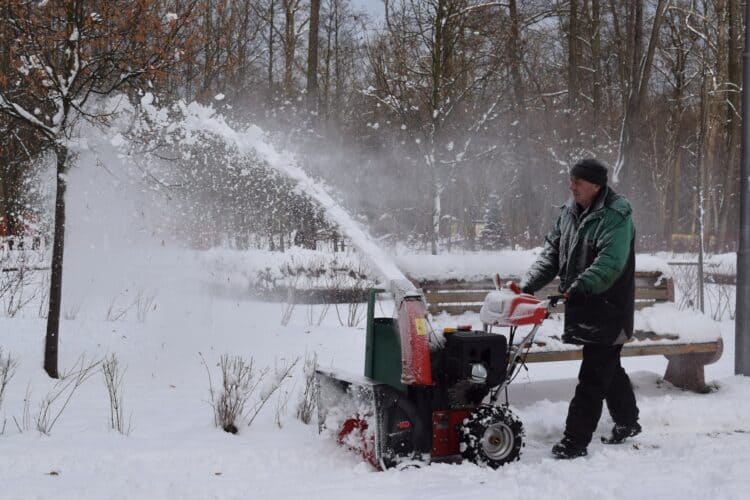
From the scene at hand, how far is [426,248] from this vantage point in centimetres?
1773

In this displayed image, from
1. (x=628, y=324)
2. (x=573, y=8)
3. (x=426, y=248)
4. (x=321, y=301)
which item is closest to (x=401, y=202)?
(x=426, y=248)

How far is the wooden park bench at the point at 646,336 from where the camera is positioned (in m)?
5.31

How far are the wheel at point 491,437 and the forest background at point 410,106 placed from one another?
326 centimetres

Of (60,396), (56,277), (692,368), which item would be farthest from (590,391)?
(56,277)

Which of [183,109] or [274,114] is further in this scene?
[274,114]

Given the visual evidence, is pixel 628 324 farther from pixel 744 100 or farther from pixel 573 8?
pixel 573 8

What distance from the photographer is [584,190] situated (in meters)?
4.34

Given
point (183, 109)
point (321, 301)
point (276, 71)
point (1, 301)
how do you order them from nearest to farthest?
point (183, 109) < point (1, 301) < point (321, 301) < point (276, 71)

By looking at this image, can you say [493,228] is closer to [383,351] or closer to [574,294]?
[574,294]

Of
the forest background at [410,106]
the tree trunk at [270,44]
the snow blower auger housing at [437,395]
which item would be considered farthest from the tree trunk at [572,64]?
the snow blower auger housing at [437,395]

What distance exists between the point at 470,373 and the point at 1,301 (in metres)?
7.12

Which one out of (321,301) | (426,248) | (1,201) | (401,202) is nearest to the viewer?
(321,301)

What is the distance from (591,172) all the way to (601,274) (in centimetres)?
63

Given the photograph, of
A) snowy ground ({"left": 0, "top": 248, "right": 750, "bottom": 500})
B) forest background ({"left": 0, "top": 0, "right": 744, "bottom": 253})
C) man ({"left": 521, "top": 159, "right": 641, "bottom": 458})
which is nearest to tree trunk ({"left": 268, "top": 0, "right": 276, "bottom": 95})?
forest background ({"left": 0, "top": 0, "right": 744, "bottom": 253})
